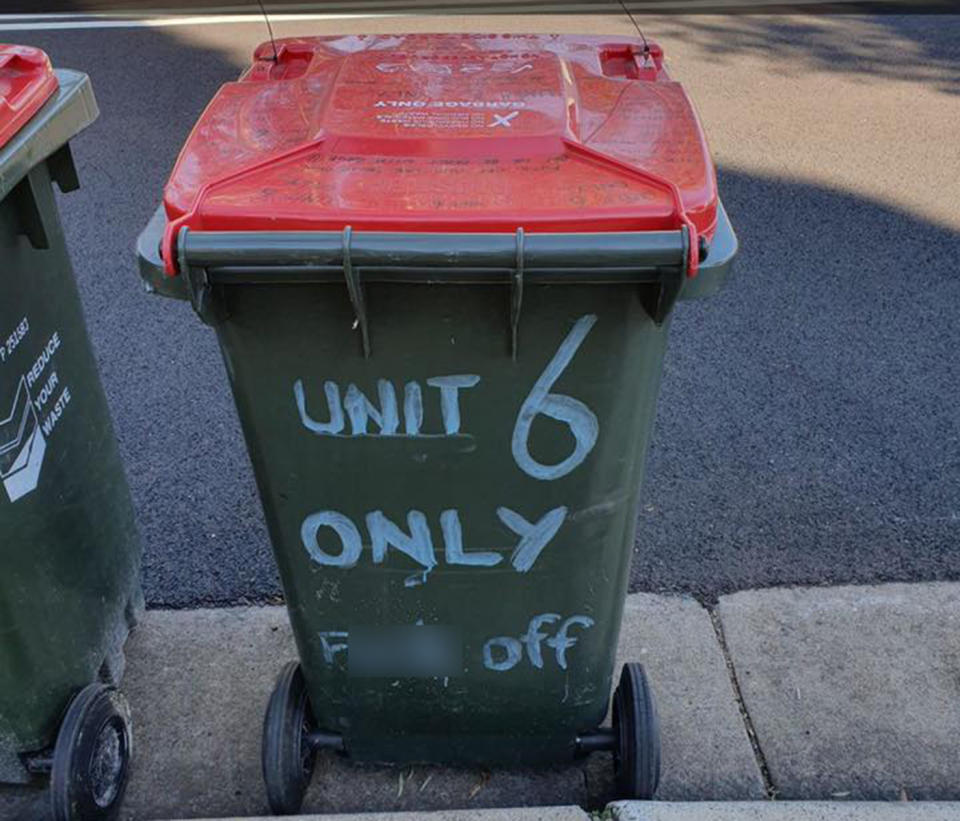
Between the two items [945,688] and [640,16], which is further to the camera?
[640,16]

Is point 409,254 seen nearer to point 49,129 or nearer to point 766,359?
point 49,129

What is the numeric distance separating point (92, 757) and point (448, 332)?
1.30m

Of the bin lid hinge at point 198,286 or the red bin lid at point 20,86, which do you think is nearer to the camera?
the bin lid hinge at point 198,286

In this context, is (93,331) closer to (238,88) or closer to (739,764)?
(238,88)

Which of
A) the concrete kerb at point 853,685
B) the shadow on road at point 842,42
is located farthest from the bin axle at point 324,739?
the shadow on road at point 842,42

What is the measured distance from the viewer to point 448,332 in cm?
164

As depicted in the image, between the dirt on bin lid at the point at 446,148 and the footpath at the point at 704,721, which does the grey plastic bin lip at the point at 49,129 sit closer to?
the dirt on bin lid at the point at 446,148

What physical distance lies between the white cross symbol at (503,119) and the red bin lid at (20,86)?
3.06ft

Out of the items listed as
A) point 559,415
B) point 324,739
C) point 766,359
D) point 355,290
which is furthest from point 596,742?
point 766,359

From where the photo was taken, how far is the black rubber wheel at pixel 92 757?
2072mm

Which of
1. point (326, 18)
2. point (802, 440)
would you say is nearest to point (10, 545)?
point (802, 440)

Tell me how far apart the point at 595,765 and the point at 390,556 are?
862mm

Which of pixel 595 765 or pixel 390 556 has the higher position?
pixel 390 556

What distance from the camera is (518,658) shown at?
2076 millimetres
